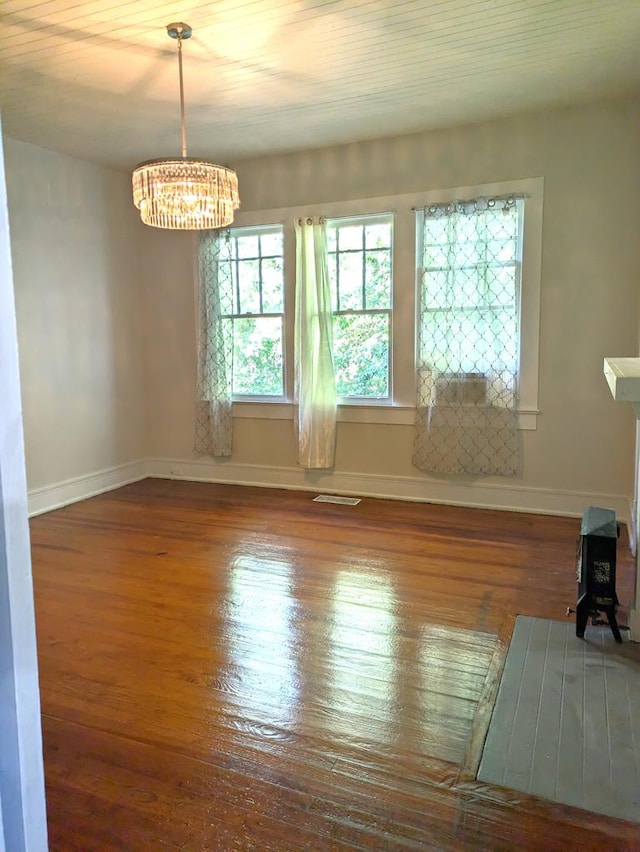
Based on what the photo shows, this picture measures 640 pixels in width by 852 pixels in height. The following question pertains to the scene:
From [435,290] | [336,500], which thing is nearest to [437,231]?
[435,290]

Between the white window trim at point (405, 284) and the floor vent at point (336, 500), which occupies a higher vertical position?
the white window trim at point (405, 284)

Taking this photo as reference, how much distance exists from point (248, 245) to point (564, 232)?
2554mm

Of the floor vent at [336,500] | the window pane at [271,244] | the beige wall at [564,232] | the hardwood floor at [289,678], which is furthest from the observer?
the window pane at [271,244]

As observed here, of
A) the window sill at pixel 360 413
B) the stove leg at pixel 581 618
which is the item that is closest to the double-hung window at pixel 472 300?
the window sill at pixel 360 413

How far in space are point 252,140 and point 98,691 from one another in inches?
157

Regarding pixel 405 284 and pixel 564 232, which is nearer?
pixel 564 232

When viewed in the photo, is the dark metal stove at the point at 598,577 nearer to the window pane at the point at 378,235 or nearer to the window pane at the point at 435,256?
the window pane at the point at 435,256

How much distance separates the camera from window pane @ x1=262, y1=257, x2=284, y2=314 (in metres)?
5.18

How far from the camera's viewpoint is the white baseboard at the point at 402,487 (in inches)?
174

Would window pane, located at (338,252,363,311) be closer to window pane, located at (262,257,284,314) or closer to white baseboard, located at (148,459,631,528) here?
window pane, located at (262,257,284,314)

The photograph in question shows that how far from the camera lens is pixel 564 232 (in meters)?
4.24

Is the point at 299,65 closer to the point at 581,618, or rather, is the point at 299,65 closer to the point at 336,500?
the point at 336,500

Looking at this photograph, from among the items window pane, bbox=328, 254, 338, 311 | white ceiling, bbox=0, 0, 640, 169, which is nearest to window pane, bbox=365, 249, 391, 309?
window pane, bbox=328, 254, 338, 311

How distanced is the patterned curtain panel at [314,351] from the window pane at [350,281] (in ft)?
0.42
